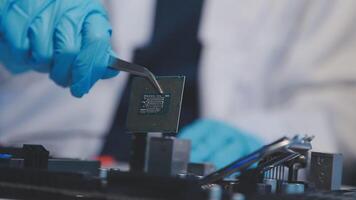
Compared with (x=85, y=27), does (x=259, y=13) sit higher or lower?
higher

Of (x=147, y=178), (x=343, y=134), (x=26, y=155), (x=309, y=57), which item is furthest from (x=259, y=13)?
(x=147, y=178)

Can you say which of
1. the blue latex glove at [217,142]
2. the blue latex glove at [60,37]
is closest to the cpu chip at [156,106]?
the blue latex glove at [60,37]

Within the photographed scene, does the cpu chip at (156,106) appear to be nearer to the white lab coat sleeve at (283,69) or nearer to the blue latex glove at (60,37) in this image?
the blue latex glove at (60,37)

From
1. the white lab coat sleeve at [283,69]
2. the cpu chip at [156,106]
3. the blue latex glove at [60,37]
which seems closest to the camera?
the cpu chip at [156,106]

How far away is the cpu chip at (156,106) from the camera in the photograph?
2.07 feet

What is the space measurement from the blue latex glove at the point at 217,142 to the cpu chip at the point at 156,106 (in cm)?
66

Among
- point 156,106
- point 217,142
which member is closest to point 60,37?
point 156,106

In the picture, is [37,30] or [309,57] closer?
[37,30]

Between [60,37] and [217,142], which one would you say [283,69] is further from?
[60,37]

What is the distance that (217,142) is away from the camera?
1368mm

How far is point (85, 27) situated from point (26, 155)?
14.3 inches

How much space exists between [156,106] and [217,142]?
734 millimetres

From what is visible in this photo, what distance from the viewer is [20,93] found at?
1.57m

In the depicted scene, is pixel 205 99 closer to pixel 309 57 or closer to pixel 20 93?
pixel 309 57
